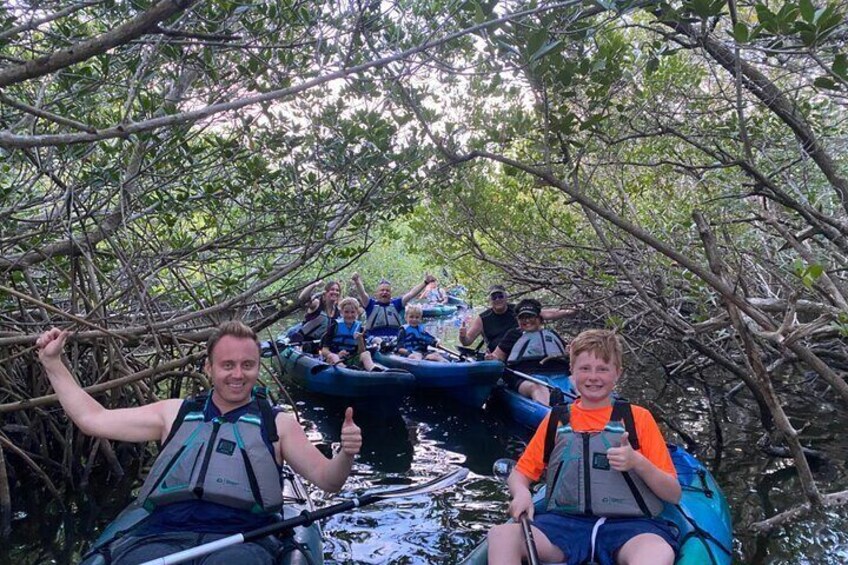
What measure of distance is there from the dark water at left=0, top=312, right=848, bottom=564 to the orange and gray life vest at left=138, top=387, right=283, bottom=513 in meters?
1.37

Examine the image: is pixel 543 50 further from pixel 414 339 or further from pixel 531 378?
pixel 414 339

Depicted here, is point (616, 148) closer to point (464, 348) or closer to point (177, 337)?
point (464, 348)

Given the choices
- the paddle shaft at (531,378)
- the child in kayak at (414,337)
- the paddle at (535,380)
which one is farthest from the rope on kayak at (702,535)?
the child in kayak at (414,337)

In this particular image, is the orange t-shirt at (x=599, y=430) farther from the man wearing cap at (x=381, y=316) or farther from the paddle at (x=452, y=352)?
the man wearing cap at (x=381, y=316)

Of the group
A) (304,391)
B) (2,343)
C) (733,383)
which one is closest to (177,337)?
(2,343)

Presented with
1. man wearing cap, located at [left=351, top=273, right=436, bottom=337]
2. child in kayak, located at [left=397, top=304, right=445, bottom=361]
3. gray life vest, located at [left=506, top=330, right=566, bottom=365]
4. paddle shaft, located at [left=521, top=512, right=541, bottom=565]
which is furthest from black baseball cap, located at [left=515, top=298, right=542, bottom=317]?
paddle shaft, located at [left=521, top=512, right=541, bottom=565]

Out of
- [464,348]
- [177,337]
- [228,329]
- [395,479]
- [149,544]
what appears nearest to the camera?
[149,544]

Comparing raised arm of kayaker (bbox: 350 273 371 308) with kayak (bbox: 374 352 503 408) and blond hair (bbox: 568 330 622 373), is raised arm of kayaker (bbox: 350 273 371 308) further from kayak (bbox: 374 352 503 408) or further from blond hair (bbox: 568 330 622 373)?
blond hair (bbox: 568 330 622 373)

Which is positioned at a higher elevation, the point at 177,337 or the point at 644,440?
Answer: the point at 177,337

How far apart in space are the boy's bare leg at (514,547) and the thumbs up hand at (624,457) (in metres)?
0.43

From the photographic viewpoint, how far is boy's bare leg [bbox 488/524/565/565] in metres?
2.51

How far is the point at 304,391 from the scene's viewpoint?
8742mm

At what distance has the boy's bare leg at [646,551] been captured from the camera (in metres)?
2.39

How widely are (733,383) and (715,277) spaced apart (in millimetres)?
5896
